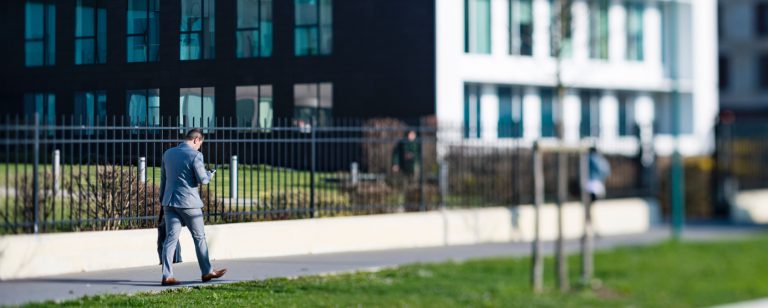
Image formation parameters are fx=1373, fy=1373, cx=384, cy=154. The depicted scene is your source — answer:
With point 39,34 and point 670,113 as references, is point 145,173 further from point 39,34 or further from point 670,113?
point 670,113

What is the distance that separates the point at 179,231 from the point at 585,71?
30541 millimetres

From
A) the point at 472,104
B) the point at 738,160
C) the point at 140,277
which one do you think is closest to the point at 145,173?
the point at 140,277

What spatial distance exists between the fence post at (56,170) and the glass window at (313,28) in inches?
46.3

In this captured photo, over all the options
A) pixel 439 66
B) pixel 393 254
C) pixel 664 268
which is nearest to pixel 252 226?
pixel 393 254

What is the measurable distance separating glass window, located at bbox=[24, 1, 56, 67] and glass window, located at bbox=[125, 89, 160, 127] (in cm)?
30

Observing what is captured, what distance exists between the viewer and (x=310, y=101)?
19.8ft

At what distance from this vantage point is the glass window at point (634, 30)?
125ft

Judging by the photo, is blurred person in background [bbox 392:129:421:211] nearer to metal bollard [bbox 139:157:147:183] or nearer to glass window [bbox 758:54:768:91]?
metal bollard [bbox 139:157:147:183]

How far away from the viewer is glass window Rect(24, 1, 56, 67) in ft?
15.0

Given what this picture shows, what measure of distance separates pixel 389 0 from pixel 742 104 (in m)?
58.5

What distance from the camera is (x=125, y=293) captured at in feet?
15.8

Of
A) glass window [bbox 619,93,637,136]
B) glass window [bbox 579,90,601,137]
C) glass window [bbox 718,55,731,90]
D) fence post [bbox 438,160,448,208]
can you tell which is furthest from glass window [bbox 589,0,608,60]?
glass window [bbox 718,55,731,90]

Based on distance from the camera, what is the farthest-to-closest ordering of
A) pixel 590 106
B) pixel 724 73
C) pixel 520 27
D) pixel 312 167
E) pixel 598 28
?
pixel 724 73
pixel 598 28
pixel 590 106
pixel 520 27
pixel 312 167

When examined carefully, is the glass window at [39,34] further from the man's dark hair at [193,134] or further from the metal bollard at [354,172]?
the metal bollard at [354,172]
